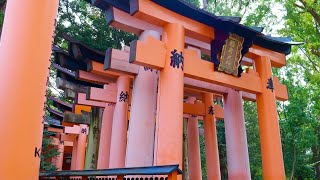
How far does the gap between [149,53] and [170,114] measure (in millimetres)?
1118

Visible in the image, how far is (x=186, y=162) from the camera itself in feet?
37.1

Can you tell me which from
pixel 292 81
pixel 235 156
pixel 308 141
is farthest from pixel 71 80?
pixel 292 81

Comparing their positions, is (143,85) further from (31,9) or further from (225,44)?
(31,9)

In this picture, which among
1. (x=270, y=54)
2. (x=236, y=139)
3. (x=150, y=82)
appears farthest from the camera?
(x=236, y=139)

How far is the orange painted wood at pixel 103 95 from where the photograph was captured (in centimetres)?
853

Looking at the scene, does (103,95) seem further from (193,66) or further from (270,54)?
(270,54)

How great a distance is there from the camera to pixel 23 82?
4059 mm

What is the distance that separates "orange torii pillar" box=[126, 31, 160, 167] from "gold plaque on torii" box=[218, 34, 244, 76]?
5.24 ft

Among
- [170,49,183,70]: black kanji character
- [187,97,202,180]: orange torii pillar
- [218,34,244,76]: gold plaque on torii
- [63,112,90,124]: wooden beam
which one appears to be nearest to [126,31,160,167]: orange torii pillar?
[170,49,183,70]: black kanji character

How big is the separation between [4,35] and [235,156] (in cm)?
634

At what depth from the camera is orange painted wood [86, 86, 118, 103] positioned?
853 cm

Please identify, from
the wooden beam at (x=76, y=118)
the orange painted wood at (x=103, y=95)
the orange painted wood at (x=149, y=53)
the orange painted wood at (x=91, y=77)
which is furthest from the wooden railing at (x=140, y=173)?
the wooden beam at (x=76, y=118)

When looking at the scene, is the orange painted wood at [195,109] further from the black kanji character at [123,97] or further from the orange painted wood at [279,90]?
the orange painted wood at [279,90]

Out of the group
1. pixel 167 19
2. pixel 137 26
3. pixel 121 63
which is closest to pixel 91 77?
pixel 121 63
